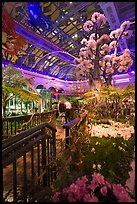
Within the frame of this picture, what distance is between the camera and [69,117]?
715 cm

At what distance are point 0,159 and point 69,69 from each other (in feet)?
90.8

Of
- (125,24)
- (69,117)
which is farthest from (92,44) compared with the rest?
(69,117)

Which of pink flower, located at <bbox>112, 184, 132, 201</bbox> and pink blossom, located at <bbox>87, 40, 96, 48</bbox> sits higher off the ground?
pink blossom, located at <bbox>87, 40, 96, 48</bbox>

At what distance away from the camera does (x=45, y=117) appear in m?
5.66

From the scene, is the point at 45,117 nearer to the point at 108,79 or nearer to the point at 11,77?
the point at 11,77

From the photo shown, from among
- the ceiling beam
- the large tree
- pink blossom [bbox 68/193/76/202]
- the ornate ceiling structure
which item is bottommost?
pink blossom [bbox 68/193/76/202]

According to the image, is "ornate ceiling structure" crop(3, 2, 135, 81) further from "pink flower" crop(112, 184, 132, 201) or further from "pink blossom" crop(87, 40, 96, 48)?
"pink flower" crop(112, 184, 132, 201)

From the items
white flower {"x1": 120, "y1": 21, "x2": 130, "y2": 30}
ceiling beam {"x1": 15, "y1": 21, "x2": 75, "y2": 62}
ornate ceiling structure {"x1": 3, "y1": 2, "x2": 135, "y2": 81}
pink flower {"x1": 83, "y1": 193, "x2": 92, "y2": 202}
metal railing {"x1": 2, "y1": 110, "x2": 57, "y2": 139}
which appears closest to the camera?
pink flower {"x1": 83, "y1": 193, "x2": 92, "y2": 202}

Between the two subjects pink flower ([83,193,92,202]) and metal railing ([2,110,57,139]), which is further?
metal railing ([2,110,57,139])

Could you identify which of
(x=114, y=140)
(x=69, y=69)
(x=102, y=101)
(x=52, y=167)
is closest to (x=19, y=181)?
(x=52, y=167)

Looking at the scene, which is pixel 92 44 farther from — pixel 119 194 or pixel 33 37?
pixel 119 194

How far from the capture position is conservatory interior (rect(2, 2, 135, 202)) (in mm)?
1589

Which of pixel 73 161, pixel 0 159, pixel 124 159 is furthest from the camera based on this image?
pixel 124 159

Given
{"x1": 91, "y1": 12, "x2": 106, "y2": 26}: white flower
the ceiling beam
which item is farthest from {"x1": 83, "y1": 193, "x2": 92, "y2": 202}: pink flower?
the ceiling beam
